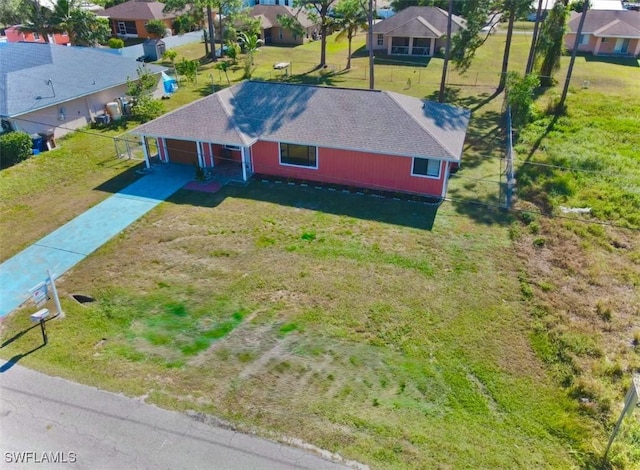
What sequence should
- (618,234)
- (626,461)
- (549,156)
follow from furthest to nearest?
(549,156) → (618,234) → (626,461)

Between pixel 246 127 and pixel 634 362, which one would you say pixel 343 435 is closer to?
pixel 634 362

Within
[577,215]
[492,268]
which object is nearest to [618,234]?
[577,215]

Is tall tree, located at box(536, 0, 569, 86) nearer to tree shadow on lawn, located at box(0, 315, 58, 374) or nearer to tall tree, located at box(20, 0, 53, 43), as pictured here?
tree shadow on lawn, located at box(0, 315, 58, 374)

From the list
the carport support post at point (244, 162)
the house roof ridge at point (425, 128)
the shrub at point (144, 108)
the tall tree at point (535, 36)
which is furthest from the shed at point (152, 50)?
the tall tree at point (535, 36)

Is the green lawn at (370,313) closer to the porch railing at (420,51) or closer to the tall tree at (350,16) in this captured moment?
the tall tree at (350,16)

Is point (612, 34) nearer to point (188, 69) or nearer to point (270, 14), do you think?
point (270, 14)

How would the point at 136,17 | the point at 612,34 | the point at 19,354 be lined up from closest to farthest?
the point at 19,354 → the point at 612,34 → the point at 136,17

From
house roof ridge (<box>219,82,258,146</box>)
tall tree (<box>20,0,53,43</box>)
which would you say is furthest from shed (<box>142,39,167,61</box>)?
house roof ridge (<box>219,82,258,146</box>)

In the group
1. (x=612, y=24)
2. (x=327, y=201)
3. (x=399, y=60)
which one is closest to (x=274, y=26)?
(x=399, y=60)
